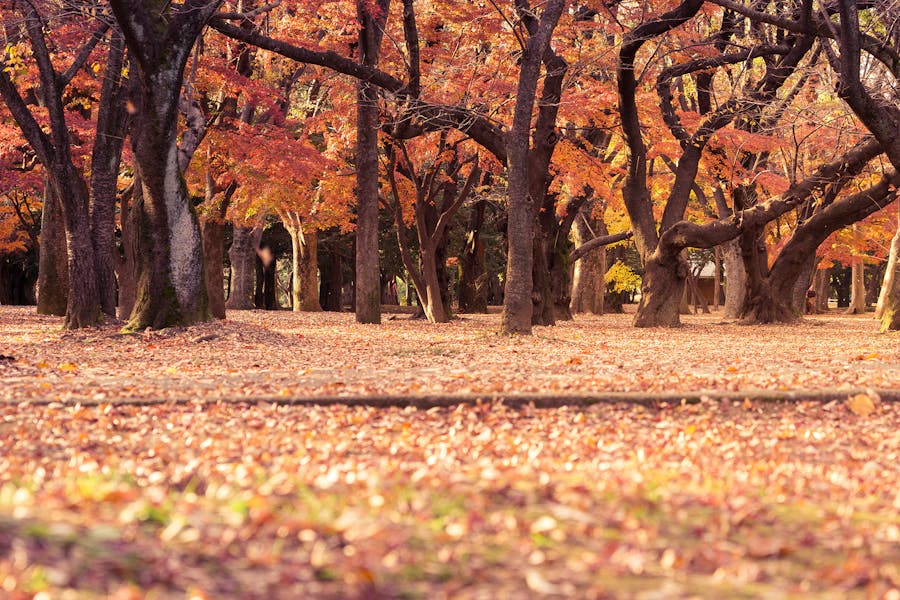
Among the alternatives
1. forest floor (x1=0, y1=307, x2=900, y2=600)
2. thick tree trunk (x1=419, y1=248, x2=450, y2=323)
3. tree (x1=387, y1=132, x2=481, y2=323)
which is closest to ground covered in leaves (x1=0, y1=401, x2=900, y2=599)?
forest floor (x1=0, y1=307, x2=900, y2=600)

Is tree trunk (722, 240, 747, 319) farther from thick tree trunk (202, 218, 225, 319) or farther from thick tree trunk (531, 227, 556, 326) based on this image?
thick tree trunk (202, 218, 225, 319)

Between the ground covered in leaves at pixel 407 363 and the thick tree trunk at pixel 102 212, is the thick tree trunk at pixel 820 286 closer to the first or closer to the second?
the ground covered in leaves at pixel 407 363

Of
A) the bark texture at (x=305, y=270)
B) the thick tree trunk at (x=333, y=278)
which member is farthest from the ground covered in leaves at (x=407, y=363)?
the thick tree trunk at (x=333, y=278)

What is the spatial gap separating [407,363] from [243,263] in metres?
22.1

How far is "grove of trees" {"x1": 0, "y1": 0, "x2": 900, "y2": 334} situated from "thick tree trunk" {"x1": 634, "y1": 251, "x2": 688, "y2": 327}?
5cm

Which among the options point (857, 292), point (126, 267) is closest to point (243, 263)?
point (126, 267)

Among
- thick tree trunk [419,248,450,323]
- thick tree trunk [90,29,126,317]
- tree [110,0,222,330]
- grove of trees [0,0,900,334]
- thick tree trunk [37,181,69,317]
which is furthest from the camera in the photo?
thick tree trunk [419,248,450,323]

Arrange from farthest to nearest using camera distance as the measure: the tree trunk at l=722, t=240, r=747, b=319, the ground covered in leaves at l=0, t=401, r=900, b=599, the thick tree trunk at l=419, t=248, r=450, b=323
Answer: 1. the tree trunk at l=722, t=240, r=747, b=319
2. the thick tree trunk at l=419, t=248, r=450, b=323
3. the ground covered in leaves at l=0, t=401, r=900, b=599

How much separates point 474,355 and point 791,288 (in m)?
12.8

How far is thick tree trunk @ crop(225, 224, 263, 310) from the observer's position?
3088cm

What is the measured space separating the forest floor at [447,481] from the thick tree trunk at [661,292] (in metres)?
8.73

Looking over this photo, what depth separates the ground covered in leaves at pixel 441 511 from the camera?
10.4 ft

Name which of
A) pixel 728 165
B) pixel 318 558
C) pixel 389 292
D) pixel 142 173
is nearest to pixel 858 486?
pixel 318 558

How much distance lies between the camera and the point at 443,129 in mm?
17781
